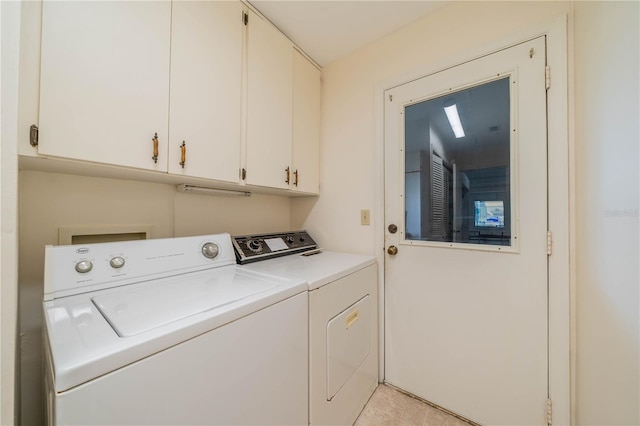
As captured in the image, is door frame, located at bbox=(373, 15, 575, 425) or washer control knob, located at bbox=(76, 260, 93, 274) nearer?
washer control knob, located at bbox=(76, 260, 93, 274)

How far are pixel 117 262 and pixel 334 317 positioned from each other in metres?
0.99

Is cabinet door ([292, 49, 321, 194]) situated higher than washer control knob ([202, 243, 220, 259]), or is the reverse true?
cabinet door ([292, 49, 321, 194])

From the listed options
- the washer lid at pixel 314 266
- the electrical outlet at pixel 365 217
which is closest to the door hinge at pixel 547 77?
the electrical outlet at pixel 365 217

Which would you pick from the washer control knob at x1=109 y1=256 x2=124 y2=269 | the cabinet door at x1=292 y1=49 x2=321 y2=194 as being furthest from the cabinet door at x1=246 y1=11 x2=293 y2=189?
the washer control knob at x1=109 y1=256 x2=124 y2=269

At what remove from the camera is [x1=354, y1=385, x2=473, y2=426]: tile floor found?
138cm

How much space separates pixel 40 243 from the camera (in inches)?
41.2

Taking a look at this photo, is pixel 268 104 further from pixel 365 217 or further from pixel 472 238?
pixel 472 238

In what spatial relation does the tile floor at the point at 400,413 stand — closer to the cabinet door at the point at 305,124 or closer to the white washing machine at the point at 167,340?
the white washing machine at the point at 167,340

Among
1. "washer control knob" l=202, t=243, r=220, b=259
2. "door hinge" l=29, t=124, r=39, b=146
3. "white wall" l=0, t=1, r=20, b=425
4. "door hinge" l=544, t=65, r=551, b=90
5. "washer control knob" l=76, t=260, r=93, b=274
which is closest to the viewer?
"white wall" l=0, t=1, r=20, b=425

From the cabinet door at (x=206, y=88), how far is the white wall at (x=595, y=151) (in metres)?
0.95

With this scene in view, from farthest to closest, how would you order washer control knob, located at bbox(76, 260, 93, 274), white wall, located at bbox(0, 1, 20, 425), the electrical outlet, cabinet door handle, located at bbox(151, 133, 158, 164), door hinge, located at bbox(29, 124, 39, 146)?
the electrical outlet
cabinet door handle, located at bbox(151, 133, 158, 164)
washer control knob, located at bbox(76, 260, 93, 274)
door hinge, located at bbox(29, 124, 39, 146)
white wall, located at bbox(0, 1, 20, 425)

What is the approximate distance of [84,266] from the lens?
0.91 m

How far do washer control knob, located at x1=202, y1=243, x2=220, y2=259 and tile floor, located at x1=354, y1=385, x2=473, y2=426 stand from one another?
4.13ft

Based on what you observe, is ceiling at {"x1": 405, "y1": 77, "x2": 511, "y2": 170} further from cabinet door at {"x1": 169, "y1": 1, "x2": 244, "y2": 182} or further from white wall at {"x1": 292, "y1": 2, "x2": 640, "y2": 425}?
cabinet door at {"x1": 169, "y1": 1, "x2": 244, "y2": 182}
